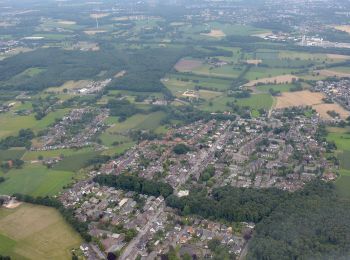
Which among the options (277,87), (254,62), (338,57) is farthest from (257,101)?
(338,57)

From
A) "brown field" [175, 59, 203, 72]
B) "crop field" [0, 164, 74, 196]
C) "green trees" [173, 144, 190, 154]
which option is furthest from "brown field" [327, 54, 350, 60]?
"crop field" [0, 164, 74, 196]

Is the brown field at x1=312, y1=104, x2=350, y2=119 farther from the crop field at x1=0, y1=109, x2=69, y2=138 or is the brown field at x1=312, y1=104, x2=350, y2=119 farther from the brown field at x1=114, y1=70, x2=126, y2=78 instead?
the crop field at x1=0, y1=109, x2=69, y2=138

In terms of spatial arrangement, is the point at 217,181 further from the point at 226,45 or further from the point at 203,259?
the point at 226,45

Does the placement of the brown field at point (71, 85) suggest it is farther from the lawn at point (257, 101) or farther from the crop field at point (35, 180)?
the crop field at point (35, 180)

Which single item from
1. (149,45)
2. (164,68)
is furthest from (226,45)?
(164,68)

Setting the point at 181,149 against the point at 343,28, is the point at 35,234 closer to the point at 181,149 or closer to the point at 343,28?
the point at 181,149

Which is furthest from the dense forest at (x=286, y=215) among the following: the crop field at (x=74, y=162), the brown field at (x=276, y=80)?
the brown field at (x=276, y=80)
